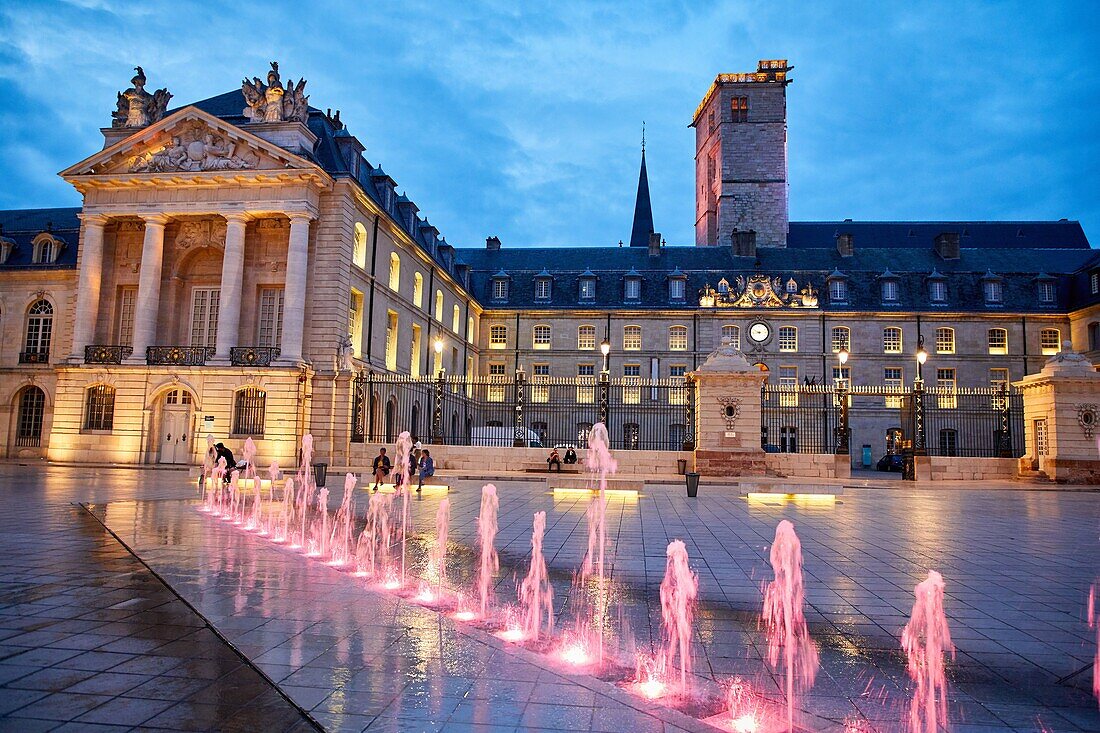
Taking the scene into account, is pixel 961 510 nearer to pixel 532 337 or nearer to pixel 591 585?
pixel 591 585

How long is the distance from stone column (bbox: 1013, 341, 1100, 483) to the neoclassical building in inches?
521

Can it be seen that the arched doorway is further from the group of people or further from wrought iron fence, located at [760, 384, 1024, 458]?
wrought iron fence, located at [760, 384, 1024, 458]

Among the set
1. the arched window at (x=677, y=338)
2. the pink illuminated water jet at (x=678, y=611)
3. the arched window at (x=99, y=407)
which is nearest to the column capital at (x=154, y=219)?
the arched window at (x=99, y=407)

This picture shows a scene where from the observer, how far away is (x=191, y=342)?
31438mm

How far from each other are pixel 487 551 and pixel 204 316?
2686 centimetres

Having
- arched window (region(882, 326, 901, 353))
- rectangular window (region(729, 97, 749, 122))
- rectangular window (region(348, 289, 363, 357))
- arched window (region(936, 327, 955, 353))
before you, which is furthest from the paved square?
rectangular window (region(729, 97, 749, 122))

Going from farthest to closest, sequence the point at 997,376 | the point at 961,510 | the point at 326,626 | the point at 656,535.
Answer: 1. the point at 997,376
2. the point at 961,510
3. the point at 656,535
4. the point at 326,626

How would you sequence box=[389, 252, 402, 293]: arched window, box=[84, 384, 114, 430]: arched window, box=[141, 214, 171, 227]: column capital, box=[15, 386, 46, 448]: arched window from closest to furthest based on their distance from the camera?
1. box=[84, 384, 114, 430]: arched window
2. box=[141, 214, 171, 227]: column capital
3. box=[15, 386, 46, 448]: arched window
4. box=[389, 252, 402, 293]: arched window

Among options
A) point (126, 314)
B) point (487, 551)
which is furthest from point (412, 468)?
point (126, 314)

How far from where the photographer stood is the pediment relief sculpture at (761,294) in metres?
48.2

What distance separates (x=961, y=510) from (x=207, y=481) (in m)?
18.2

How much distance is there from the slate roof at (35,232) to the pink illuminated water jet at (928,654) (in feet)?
134

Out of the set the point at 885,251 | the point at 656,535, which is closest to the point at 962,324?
the point at 885,251

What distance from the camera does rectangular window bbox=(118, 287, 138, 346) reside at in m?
31.6
